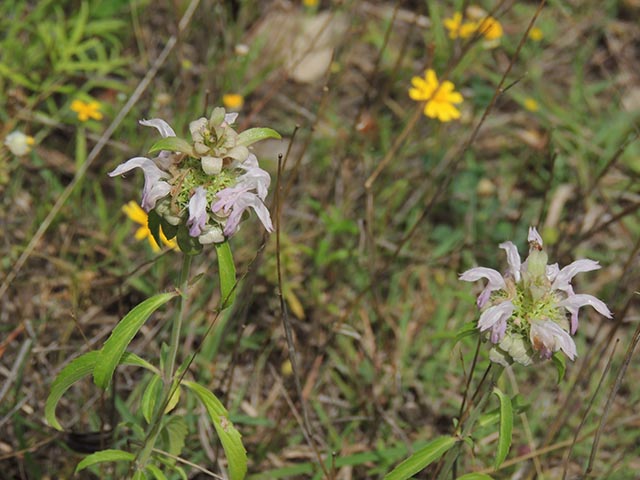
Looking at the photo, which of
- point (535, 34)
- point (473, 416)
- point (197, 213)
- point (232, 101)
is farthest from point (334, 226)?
point (535, 34)

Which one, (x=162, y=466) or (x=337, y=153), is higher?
(x=337, y=153)

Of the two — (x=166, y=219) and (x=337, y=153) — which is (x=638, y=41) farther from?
(x=166, y=219)

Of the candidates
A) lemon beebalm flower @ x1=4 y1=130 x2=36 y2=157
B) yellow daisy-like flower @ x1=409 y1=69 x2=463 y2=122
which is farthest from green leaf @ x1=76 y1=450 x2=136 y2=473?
yellow daisy-like flower @ x1=409 y1=69 x2=463 y2=122

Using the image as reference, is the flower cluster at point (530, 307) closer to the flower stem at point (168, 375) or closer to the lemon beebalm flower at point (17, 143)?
the flower stem at point (168, 375)

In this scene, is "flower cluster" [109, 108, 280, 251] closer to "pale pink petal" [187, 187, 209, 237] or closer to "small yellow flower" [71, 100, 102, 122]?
"pale pink petal" [187, 187, 209, 237]

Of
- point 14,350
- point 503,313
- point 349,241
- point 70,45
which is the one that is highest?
point 503,313

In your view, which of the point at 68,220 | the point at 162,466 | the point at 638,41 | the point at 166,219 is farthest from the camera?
the point at 638,41

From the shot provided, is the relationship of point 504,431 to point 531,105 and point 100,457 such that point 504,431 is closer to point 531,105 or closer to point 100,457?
point 100,457

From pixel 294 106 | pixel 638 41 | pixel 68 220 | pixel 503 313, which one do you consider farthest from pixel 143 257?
pixel 638 41
